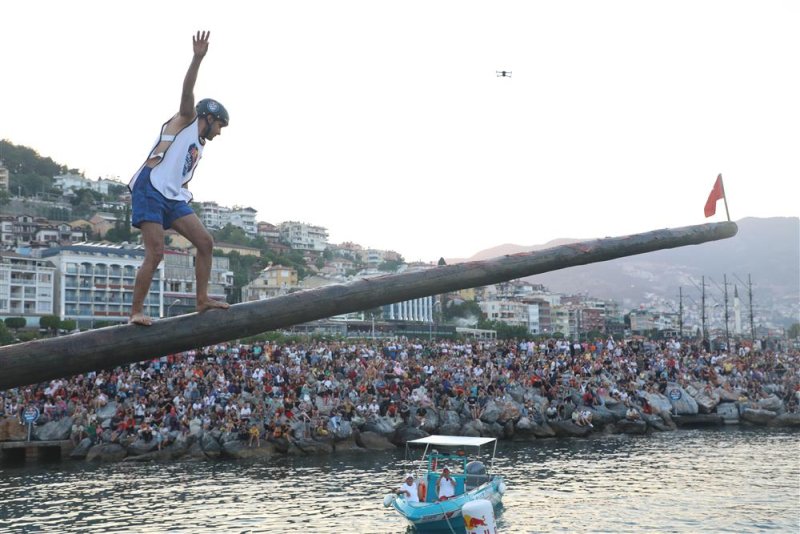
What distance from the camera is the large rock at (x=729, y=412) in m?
53.1

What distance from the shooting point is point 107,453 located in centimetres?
3922

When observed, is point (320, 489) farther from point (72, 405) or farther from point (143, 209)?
point (143, 209)

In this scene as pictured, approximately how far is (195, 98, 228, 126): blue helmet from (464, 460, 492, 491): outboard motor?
2320cm

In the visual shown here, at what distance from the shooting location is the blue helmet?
639 cm

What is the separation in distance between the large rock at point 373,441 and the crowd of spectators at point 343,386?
39.7 inches

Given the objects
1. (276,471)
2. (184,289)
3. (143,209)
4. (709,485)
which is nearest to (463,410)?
(276,471)

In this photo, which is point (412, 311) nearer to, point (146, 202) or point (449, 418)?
point (449, 418)

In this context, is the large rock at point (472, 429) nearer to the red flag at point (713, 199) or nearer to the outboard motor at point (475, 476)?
the outboard motor at point (475, 476)

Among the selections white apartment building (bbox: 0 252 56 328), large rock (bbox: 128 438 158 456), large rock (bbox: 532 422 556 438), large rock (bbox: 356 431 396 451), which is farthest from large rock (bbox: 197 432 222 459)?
white apartment building (bbox: 0 252 56 328)

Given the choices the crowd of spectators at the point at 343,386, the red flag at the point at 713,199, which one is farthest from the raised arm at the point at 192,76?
the crowd of spectators at the point at 343,386

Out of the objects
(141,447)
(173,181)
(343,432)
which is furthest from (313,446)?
(173,181)

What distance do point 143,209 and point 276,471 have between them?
31432 millimetres

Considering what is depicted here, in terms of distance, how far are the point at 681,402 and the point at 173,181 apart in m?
52.3

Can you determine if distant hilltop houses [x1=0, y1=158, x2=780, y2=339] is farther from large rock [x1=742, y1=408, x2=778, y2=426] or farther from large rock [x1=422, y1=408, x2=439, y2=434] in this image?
large rock [x1=742, y1=408, x2=778, y2=426]
